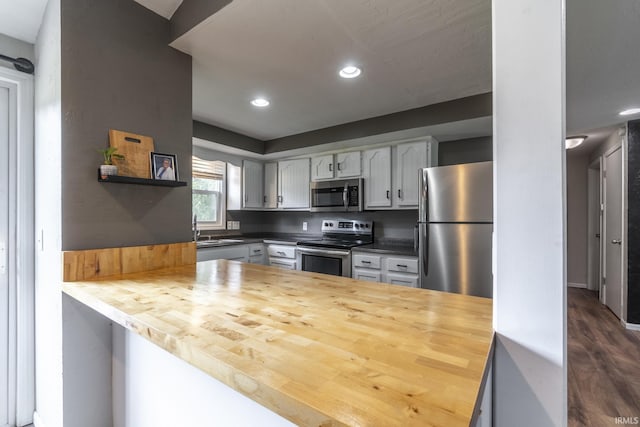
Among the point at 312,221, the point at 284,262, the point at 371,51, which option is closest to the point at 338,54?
the point at 371,51

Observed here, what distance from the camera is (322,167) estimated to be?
153 inches

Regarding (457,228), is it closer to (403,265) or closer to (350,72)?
(403,265)

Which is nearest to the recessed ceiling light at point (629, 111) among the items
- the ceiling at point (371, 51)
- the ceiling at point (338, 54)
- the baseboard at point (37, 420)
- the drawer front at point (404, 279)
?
the ceiling at point (371, 51)

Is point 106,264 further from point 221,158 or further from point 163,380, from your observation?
point 221,158

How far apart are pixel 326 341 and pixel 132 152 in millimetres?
1524

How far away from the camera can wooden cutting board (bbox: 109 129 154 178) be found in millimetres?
1535

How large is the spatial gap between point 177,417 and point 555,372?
125cm

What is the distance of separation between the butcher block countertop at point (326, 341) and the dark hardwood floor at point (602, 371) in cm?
170

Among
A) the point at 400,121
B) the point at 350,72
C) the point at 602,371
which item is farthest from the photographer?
the point at 400,121

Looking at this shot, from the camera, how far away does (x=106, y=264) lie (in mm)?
1471

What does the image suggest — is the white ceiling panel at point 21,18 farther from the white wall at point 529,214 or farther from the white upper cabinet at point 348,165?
the white upper cabinet at point 348,165

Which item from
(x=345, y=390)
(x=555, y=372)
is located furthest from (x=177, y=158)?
(x=555, y=372)

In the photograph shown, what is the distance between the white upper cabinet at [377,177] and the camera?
133 inches

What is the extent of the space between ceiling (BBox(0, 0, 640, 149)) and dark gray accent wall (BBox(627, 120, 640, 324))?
0.51 m
